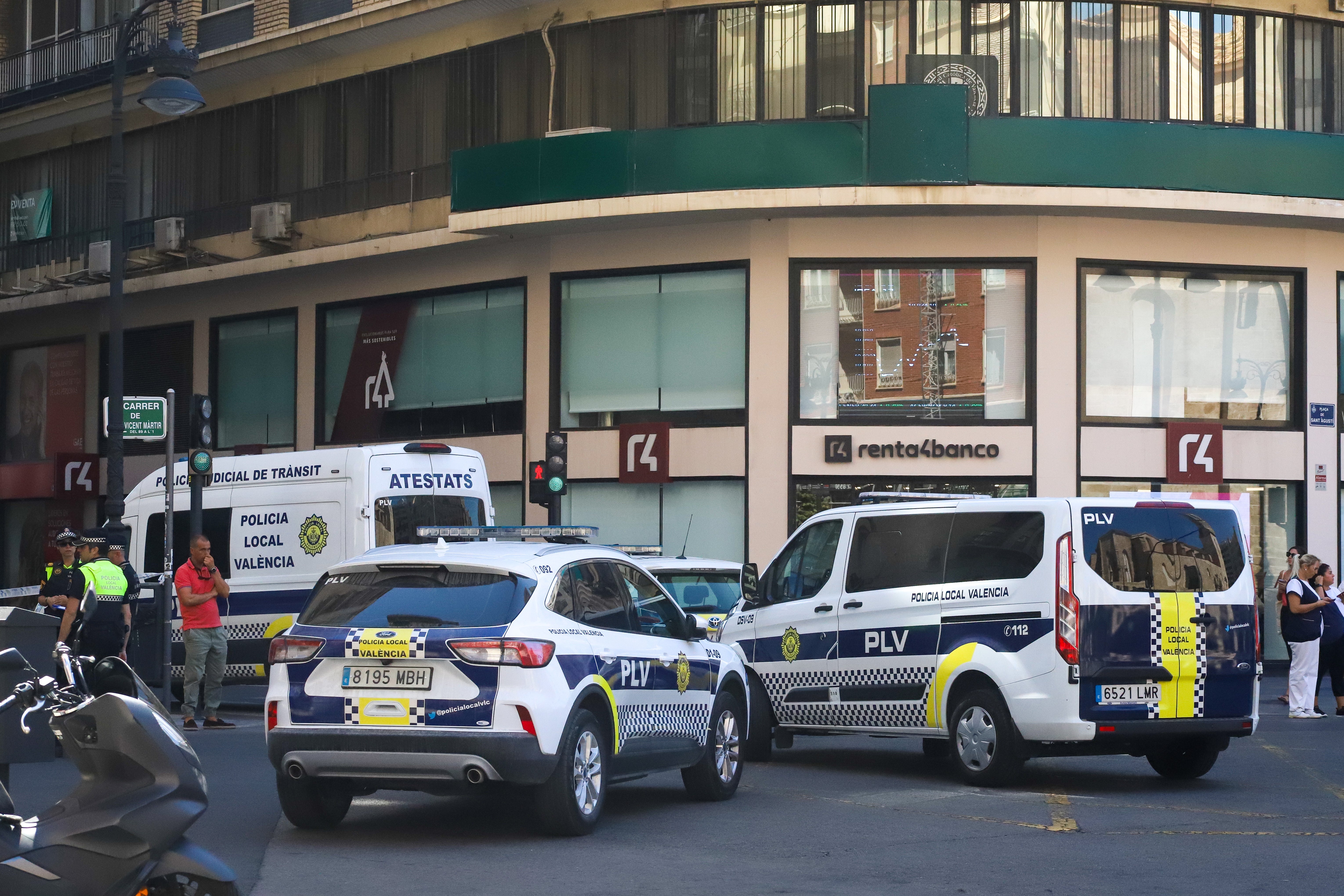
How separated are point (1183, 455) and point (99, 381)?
19747 millimetres

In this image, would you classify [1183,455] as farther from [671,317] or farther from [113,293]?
[113,293]

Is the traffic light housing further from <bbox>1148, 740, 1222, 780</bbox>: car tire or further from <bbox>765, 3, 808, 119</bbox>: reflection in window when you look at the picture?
<bbox>1148, 740, 1222, 780</bbox>: car tire

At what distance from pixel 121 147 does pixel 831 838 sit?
1457 cm

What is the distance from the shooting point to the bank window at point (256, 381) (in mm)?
30031

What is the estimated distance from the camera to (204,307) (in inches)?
1232

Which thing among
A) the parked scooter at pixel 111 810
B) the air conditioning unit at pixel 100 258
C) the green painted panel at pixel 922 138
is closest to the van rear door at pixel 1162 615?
the parked scooter at pixel 111 810

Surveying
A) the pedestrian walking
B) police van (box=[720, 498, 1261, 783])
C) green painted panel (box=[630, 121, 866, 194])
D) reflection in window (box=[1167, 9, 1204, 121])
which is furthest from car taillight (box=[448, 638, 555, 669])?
reflection in window (box=[1167, 9, 1204, 121])

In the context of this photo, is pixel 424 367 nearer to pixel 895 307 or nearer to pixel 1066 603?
pixel 895 307

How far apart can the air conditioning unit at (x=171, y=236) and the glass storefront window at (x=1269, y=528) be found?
53.3 feet

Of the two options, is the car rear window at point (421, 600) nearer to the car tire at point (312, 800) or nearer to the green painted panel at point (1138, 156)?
the car tire at point (312, 800)

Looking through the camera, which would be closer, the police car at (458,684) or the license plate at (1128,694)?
the police car at (458,684)

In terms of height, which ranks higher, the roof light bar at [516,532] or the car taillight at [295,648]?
the roof light bar at [516,532]

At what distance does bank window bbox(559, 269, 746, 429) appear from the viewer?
991 inches

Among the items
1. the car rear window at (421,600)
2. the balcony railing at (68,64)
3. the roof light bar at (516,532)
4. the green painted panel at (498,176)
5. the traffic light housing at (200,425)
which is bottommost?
the car rear window at (421,600)
